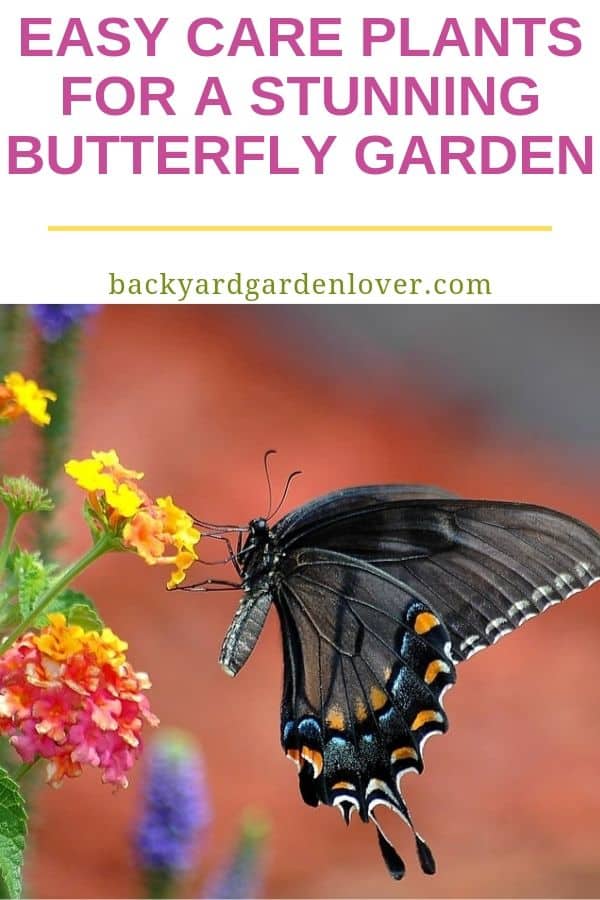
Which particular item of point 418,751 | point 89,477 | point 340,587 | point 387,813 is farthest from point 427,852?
point 387,813

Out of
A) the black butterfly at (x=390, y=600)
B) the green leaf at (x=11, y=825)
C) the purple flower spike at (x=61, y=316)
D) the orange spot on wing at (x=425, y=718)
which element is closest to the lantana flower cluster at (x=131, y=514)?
the green leaf at (x=11, y=825)

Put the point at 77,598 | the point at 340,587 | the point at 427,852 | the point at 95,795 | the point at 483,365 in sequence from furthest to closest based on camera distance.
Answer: the point at 483,365 < the point at 95,795 < the point at 340,587 < the point at 427,852 < the point at 77,598

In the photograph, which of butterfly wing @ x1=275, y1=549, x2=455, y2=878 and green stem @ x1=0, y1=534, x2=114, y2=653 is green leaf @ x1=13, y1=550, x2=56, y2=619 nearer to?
green stem @ x1=0, y1=534, x2=114, y2=653

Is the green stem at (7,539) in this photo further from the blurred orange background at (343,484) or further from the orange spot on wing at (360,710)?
the blurred orange background at (343,484)

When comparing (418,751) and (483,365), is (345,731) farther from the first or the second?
(483,365)

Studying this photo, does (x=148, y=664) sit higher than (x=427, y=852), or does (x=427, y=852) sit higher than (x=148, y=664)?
(x=148, y=664)
